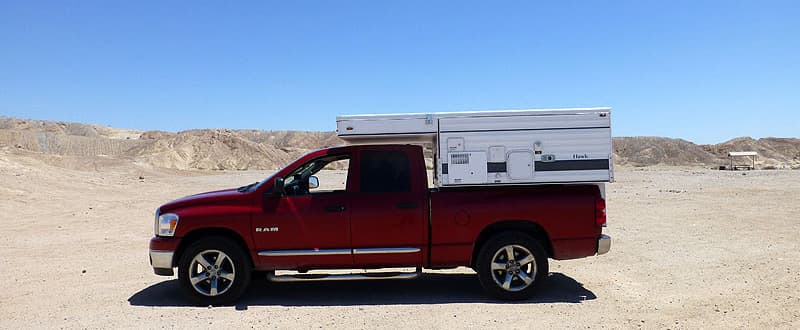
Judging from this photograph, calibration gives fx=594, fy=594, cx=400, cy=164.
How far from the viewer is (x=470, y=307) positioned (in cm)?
662

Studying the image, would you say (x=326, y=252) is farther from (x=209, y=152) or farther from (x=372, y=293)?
(x=209, y=152)

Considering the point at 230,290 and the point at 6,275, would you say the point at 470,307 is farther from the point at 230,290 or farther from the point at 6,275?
the point at 6,275

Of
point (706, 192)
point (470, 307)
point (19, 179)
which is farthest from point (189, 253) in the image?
point (19, 179)

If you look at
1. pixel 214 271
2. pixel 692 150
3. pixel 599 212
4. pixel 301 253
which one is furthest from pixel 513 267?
pixel 692 150

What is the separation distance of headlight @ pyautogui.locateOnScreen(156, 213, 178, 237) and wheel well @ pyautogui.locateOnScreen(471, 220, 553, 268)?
3.47m

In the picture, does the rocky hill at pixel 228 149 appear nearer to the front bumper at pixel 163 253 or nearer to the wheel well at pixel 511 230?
the front bumper at pixel 163 253

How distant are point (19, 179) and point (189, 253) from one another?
2465cm

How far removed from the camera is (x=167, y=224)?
22.5 feet

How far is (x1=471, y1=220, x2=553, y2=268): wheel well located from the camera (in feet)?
23.0

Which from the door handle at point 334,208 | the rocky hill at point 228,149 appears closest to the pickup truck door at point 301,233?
the door handle at point 334,208

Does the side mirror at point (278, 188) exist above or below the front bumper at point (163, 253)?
above

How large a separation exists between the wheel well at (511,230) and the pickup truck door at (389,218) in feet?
2.19

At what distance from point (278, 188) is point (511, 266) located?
284cm

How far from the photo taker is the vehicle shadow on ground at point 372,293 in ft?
22.9
